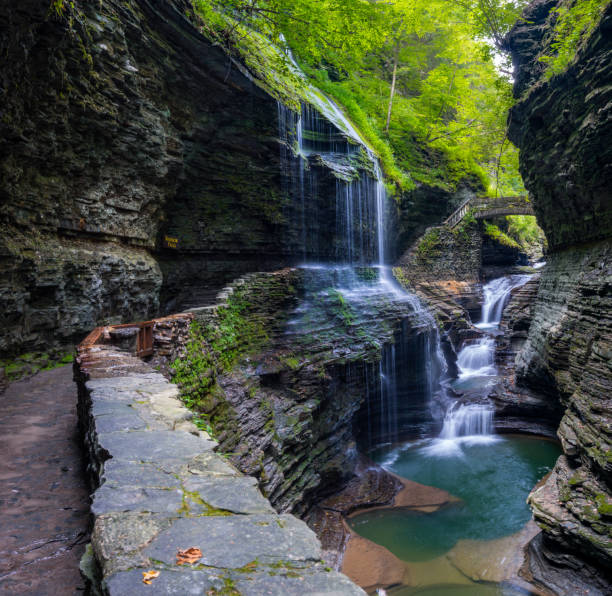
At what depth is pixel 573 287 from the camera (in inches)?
408

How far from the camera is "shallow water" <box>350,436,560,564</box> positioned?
28.3 feet

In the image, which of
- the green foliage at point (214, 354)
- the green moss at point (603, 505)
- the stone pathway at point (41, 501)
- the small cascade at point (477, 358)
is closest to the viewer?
the stone pathway at point (41, 501)

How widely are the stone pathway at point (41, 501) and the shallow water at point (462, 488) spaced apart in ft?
23.8

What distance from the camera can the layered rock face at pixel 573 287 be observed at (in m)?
6.72

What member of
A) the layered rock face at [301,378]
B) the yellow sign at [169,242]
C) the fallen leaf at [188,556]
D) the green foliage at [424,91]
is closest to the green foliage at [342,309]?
the layered rock face at [301,378]

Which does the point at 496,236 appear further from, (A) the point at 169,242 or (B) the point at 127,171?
(B) the point at 127,171

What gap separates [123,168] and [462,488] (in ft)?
42.1

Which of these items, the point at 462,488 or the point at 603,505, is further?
the point at 462,488

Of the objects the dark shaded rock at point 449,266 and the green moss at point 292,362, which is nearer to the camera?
the green moss at point 292,362

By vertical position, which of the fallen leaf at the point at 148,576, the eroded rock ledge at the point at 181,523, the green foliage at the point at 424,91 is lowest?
the eroded rock ledge at the point at 181,523

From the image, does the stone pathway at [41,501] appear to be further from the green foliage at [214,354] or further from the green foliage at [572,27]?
the green foliage at [572,27]

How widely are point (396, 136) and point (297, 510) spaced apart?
→ 21.8 m

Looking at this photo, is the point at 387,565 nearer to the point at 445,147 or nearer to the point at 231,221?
the point at 231,221

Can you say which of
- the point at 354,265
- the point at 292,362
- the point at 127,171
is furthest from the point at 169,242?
the point at 354,265
